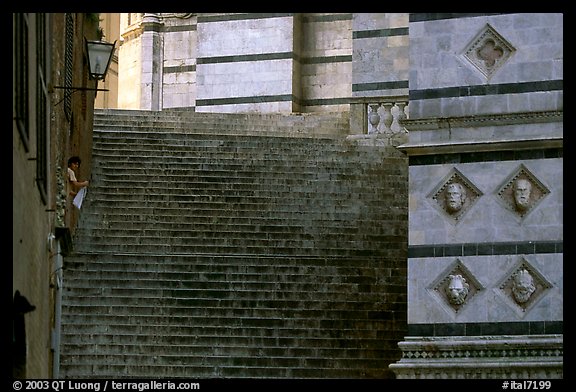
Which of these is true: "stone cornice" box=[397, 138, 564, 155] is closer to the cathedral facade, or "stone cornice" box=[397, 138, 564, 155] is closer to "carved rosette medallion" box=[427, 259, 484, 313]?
the cathedral facade

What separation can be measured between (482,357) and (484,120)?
7.40 feet

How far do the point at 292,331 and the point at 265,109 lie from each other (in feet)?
39.3

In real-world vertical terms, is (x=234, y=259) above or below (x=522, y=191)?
below

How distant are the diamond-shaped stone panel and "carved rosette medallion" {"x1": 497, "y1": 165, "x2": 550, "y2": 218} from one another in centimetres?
103

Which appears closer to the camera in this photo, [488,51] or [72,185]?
[488,51]

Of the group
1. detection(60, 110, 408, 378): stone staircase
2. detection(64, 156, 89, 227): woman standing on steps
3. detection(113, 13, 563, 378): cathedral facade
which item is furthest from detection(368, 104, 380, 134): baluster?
detection(113, 13, 563, 378): cathedral facade

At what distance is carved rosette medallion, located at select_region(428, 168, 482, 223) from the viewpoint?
1722 cm

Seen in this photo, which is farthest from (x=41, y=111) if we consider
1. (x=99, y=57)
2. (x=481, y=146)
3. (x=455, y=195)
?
(x=481, y=146)

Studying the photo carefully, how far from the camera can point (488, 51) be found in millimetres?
17359

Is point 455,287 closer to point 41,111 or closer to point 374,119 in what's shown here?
point 41,111

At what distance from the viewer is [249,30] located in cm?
3147

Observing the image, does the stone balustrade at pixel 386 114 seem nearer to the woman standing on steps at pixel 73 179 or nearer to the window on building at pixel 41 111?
the woman standing on steps at pixel 73 179

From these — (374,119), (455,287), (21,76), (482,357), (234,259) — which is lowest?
(482,357)
